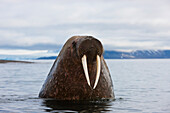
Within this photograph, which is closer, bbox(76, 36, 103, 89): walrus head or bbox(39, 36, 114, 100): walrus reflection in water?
bbox(76, 36, 103, 89): walrus head

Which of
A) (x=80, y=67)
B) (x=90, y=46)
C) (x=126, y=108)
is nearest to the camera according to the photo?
(x=90, y=46)

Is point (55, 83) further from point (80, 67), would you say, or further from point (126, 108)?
point (126, 108)

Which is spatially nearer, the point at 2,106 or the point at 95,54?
the point at 95,54

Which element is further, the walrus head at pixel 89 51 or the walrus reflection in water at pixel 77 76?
the walrus reflection in water at pixel 77 76

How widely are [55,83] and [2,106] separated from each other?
1745 millimetres

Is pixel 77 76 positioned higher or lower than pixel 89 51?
lower

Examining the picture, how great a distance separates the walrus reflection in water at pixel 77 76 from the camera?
8562 millimetres

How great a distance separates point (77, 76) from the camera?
901 centimetres

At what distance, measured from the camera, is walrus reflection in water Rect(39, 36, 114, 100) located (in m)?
8.56

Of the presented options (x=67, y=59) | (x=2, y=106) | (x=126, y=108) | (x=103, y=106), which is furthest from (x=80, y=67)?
(x=2, y=106)

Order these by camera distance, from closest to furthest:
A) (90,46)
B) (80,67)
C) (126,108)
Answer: (90,46) → (80,67) → (126,108)

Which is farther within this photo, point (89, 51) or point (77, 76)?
point (77, 76)

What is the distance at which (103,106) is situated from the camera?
9.22 m

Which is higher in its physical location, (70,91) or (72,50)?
(72,50)
